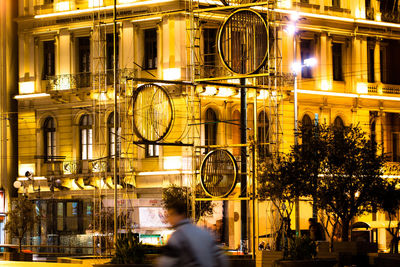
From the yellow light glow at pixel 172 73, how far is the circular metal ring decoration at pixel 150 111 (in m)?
20.3

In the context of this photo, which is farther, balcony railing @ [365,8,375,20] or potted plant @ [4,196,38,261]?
balcony railing @ [365,8,375,20]

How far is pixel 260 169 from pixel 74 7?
21.9 meters

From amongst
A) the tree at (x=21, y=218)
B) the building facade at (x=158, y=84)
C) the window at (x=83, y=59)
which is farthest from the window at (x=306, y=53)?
the tree at (x=21, y=218)

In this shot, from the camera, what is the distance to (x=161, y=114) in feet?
99.2

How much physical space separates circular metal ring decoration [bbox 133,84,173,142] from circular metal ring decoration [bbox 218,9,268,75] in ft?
10.6

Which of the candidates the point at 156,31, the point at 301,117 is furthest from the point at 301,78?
the point at 156,31

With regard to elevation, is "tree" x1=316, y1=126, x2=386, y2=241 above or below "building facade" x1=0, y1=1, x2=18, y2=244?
below

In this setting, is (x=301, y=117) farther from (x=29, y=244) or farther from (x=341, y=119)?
(x=29, y=244)

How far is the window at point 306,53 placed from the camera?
57.3 metres

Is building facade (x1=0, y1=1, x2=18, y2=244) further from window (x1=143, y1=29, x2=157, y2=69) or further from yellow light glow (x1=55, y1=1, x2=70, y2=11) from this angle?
window (x1=143, y1=29, x2=157, y2=69)

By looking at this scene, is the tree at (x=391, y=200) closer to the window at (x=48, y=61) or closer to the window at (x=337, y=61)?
the window at (x=337, y=61)

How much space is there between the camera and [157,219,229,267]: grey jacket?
11.5 metres

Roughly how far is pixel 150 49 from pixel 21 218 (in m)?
11.0

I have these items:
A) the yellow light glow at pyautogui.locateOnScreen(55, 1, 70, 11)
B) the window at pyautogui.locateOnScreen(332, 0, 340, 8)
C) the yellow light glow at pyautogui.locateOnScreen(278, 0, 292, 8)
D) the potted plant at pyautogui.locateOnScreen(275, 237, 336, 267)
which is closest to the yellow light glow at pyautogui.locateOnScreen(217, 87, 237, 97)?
the yellow light glow at pyautogui.locateOnScreen(278, 0, 292, 8)
